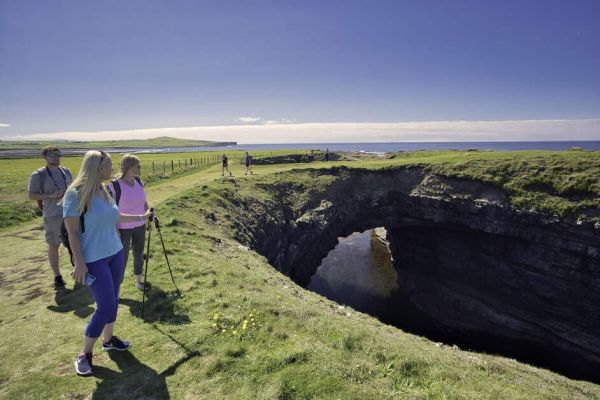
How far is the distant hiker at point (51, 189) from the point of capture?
10.2 metres

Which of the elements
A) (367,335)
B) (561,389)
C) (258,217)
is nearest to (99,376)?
(367,335)

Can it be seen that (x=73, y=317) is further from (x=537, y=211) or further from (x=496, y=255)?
(x=496, y=255)

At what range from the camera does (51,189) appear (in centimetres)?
1034

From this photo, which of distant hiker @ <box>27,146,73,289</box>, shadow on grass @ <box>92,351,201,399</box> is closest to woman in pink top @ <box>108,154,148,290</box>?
distant hiker @ <box>27,146,73,289</box>

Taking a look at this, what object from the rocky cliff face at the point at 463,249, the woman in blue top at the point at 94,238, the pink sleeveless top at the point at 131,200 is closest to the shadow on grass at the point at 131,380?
the woman in blue top at the point at 94,238

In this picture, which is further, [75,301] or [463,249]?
[463,249]

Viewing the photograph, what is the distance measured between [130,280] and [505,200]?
32.5 m

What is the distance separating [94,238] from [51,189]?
5.47 metres

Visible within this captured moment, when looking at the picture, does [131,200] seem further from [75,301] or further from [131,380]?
[131,380]

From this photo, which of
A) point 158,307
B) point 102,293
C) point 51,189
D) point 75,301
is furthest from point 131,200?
point 102,293

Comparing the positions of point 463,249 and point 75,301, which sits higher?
point 75,301

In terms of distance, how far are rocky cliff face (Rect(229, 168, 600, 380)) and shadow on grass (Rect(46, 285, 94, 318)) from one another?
12.6 m

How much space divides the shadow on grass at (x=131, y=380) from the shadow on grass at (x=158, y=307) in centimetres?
167

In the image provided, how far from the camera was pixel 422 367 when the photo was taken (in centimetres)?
786
